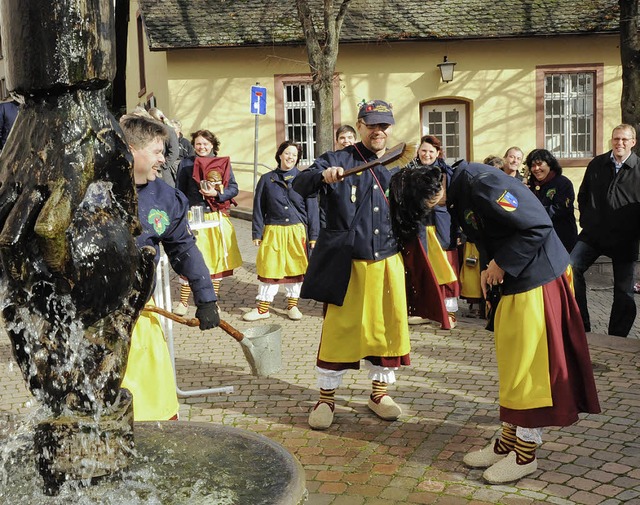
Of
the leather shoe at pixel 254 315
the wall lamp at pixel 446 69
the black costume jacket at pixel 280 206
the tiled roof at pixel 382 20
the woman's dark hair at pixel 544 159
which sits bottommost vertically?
the leather shoe at pixel 254 315

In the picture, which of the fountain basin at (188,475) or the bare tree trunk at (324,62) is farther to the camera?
the bare tree trunk at (324,62)

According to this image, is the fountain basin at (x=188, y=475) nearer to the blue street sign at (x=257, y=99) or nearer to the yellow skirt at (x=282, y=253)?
the yellow skirt at (x=282, y=253)

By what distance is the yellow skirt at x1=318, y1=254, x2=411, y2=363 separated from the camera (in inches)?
219

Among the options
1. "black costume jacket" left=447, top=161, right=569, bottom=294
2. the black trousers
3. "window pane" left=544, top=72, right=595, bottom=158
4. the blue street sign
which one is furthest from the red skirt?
"window pane" left=544, top=72, right=595, bottom=158

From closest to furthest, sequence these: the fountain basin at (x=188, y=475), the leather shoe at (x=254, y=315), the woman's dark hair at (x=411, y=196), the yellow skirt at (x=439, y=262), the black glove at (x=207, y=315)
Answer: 1. the fountain basin at (x=188, y=475)
2. the black glove at (x=207, y=315)
3. the woman's dark hair at (x=411, y=196)
4. the yellow skirt at (x=439, y=262)
5. the leather shoe at (x=254, y=315)

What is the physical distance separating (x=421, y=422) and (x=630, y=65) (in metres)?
8.10

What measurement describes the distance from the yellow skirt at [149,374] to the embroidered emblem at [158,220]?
0.38 meters

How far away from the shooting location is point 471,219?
4.64 meters

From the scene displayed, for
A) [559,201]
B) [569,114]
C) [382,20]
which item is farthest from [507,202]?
[569,114]

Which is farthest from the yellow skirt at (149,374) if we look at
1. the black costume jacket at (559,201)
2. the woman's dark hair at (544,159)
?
the woman's dark hair at (544,159)

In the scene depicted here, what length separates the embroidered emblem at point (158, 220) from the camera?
13.0 feet

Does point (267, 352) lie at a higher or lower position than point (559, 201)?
lower

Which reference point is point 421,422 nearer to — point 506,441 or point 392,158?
point 506,441

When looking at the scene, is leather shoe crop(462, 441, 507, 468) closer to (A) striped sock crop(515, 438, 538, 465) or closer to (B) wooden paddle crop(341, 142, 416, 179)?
(A) striped sock crop(515, 438, 538, 465)
